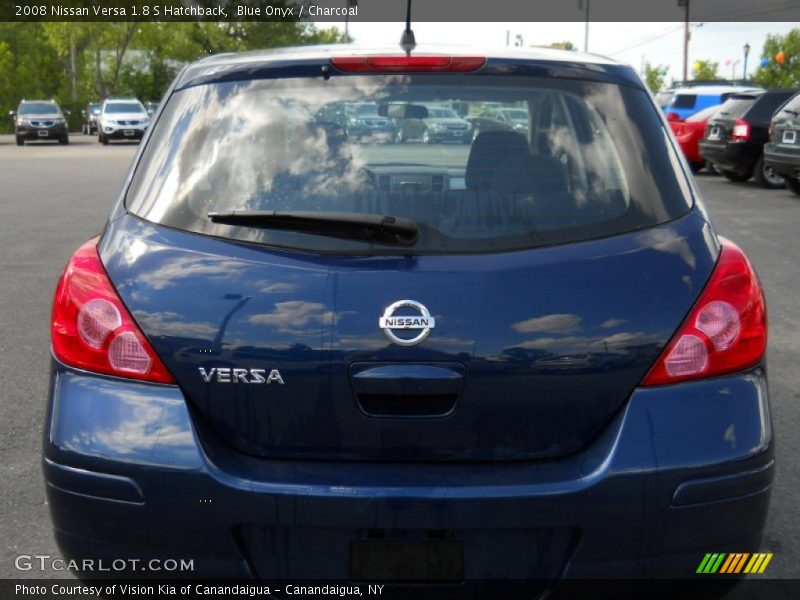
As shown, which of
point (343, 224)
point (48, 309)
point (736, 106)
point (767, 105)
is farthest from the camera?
point (736, 106)

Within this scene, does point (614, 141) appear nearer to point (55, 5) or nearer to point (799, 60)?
point (55, 5)

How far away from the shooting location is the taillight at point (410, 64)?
9.94ft

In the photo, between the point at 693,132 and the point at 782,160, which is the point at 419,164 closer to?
the point at 782,160

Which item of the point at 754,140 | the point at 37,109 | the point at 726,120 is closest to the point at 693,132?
the point at 726,120

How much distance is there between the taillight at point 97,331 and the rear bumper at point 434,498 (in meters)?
0.05

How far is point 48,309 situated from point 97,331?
6059 mm

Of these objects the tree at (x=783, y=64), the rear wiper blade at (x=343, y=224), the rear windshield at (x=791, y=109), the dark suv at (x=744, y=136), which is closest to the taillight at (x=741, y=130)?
the dark suv at (x=744, y=136)

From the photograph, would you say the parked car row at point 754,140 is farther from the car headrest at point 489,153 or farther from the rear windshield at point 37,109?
the rear windshield at point 37,109

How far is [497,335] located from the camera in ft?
8.77

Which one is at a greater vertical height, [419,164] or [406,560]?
[419,164]

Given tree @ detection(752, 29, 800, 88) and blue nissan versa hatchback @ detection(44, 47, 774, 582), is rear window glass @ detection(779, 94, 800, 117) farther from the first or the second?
tree @ detection(752, 29, 800, 88)

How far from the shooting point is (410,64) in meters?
3.04

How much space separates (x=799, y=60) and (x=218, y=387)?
98997 mm

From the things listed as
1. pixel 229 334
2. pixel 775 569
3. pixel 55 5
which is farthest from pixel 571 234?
pixel 55 5
